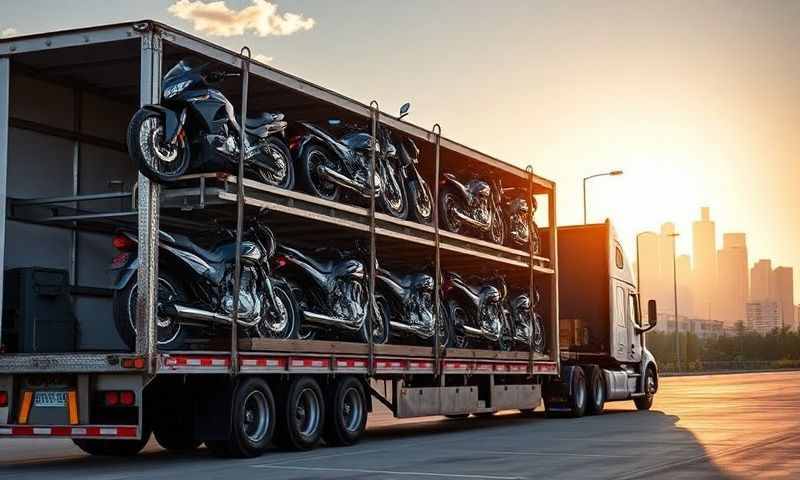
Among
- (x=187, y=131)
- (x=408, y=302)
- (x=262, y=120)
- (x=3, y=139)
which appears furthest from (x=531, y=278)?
(x=3, y=139)

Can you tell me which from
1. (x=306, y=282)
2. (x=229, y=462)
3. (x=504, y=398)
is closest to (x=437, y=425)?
(x=504, y=398)

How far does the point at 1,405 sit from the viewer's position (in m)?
12.7

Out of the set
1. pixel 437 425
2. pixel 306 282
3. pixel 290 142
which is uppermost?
pixel 290 142

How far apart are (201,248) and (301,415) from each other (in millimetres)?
2528

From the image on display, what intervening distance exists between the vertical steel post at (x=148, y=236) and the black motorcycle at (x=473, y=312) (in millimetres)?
7834

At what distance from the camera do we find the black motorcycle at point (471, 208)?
18719mm

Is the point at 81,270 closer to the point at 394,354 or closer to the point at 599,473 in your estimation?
the point at 394,354

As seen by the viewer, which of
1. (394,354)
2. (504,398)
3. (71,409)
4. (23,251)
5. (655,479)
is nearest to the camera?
(655,479)

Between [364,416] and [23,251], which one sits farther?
[364,416]

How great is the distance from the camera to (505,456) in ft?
45.6

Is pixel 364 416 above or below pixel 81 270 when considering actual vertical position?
below

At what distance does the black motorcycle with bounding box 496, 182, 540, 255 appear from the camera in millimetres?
20875

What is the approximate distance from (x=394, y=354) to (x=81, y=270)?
440 centimetres

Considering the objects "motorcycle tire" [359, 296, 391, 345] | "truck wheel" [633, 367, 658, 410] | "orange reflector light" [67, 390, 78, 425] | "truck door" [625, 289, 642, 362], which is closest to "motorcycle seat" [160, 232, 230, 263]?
"orange reflector light" [67, 390, 78, 425]
